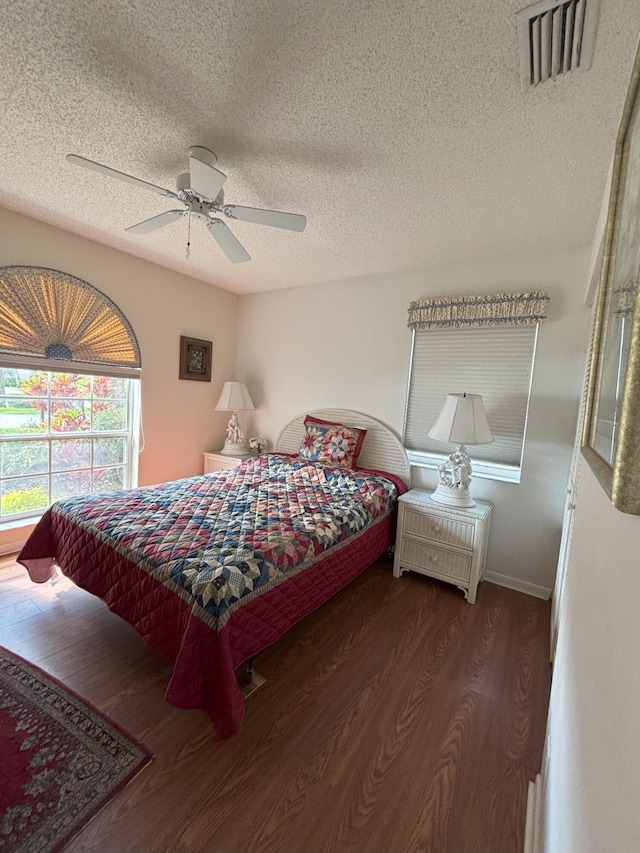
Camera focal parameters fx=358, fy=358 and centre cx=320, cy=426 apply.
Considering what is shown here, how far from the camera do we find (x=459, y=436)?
240 centimetres

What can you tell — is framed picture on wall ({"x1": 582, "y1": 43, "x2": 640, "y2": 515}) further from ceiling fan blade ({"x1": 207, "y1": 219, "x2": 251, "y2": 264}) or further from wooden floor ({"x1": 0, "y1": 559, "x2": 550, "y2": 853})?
ceiling fan blade ({"x1": 207, "y1": 219, "x2": 251, "y2": 264})

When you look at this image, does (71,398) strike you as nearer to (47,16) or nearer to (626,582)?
(47,16)

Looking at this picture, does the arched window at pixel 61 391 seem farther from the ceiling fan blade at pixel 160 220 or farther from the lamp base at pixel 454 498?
the lamp base at pixel 454 498

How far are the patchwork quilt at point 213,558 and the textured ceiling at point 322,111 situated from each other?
1.87 metres

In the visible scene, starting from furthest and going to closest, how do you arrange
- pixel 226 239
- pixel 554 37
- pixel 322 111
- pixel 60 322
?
pixel 60 322, pixel 226 239, pixel 322 111, pixel 554 37

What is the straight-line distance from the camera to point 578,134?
146 centimetres

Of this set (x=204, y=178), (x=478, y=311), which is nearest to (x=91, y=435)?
(x=204, y=178)

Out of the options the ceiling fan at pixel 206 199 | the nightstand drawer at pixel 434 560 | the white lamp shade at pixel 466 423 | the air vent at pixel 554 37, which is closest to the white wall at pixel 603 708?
the air vent at pixel 554 37

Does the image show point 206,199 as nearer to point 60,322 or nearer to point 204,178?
point 204,178

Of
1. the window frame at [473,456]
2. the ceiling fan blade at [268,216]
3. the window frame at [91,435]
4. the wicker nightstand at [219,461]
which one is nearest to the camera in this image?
the ceiling fan blade at [268,216]

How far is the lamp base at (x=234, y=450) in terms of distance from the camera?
12.9 feet

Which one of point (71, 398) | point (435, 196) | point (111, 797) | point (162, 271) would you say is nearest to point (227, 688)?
point (111, 797)

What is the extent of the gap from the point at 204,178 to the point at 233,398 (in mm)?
2447

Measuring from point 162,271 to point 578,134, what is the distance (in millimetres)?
3233
